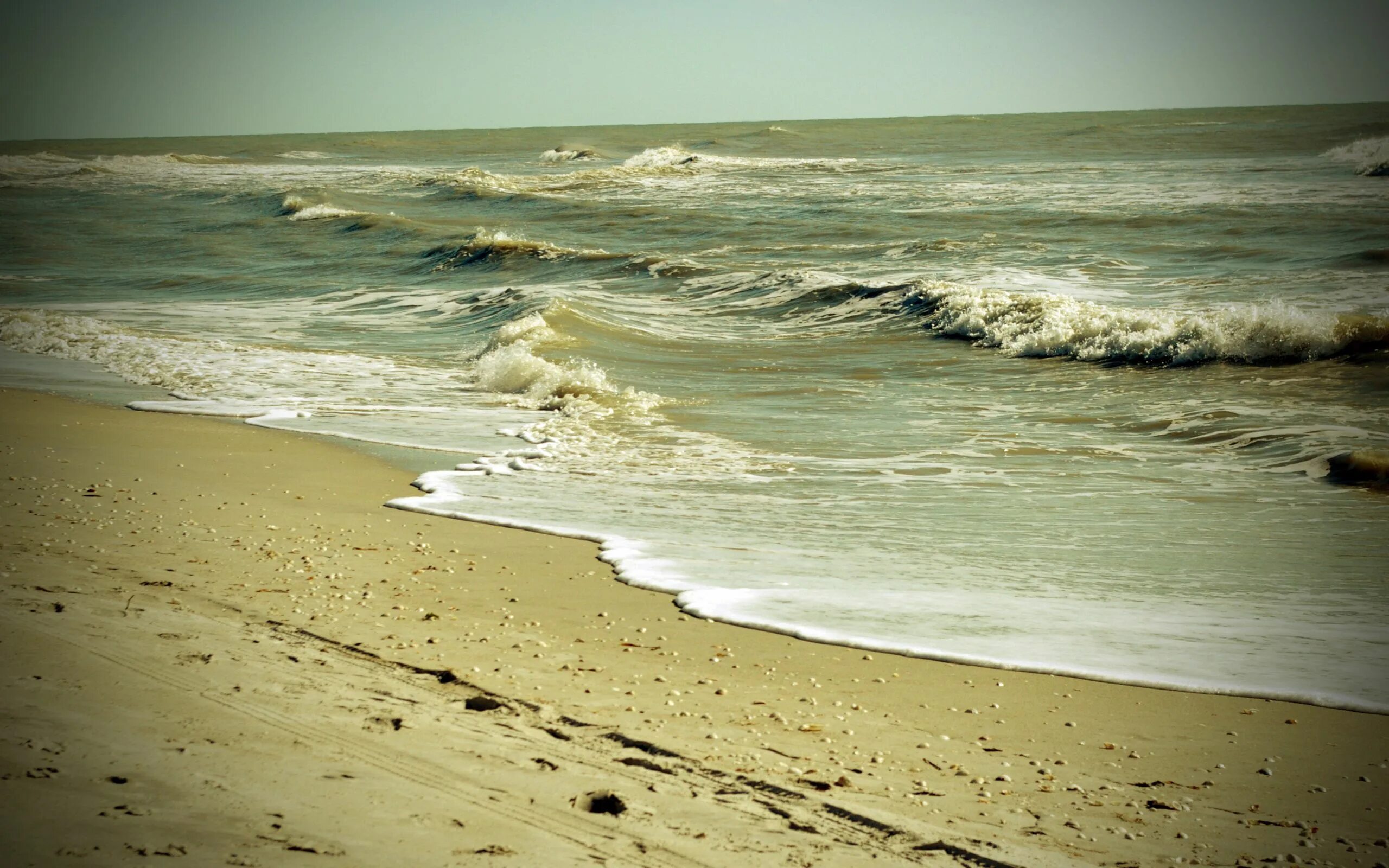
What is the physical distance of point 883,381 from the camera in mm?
12578

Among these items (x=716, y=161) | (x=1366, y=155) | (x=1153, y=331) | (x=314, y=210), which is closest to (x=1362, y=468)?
(x=1153, y=331)

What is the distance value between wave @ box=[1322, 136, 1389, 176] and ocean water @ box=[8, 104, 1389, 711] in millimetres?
437

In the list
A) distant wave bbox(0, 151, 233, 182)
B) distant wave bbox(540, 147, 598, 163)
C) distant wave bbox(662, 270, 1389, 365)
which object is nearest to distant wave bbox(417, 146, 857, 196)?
distant wave bbox(540, 147, 598, 163)

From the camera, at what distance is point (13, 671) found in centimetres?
345

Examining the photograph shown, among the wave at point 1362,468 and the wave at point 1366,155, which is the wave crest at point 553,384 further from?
the wave at point 1366,155

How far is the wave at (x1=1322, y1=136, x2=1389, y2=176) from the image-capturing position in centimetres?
3250

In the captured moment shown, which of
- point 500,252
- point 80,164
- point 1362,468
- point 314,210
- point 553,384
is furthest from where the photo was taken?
point 80,164

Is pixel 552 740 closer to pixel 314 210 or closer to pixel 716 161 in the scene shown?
pixel 314 210

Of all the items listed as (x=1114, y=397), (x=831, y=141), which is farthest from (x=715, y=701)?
(x=831, y=141)

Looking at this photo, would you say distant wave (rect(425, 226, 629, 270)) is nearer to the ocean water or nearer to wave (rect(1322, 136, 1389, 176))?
the ocean water

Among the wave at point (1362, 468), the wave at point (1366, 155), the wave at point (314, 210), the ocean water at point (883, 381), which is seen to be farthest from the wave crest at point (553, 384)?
the wave at point (1366, 155)

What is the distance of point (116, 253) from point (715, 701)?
2795cm

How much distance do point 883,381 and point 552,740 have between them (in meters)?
9.59

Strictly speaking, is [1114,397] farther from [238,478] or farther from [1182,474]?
[238,478]
